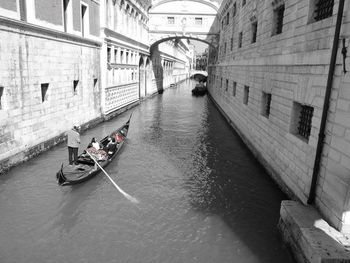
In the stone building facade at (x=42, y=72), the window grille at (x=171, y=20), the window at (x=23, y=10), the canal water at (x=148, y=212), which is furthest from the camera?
the window grille at (x=171, y=20)

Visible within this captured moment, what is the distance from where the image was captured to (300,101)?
7.09 metres

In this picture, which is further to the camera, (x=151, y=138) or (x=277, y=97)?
(x=151, y=138)

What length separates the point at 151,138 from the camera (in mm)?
14312

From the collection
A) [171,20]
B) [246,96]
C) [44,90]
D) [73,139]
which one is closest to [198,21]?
[171,20]

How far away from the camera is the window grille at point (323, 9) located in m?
6.28

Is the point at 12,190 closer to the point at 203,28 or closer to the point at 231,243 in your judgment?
the point at 231,243

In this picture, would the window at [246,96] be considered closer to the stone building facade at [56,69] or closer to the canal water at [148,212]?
the canal water at [148,212]

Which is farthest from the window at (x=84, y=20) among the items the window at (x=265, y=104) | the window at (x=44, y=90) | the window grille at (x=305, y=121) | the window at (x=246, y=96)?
the window grille at (x=305, y=121)

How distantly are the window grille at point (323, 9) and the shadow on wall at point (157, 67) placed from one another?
26.9 m

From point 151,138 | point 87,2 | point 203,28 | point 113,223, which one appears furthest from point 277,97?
point 203,28

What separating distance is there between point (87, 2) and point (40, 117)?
7241 millimetres

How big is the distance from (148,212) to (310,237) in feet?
12.4

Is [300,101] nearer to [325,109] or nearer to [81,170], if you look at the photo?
[325,109]

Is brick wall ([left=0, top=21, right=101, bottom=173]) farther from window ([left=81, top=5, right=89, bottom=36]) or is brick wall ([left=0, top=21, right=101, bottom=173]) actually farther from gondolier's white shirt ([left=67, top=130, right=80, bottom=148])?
gondolier's white shirt ([left=67, top=130, right=80, bottom=148])
